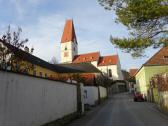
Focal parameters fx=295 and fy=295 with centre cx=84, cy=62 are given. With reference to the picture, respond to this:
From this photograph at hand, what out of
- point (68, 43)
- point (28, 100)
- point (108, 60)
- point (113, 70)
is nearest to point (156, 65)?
point (28, 100)

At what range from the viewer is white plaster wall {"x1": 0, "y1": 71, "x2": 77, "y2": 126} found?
379 inches

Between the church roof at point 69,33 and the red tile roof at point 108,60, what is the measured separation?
1417 centimetres

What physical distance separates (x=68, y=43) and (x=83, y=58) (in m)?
9.26

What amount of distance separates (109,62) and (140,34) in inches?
4013

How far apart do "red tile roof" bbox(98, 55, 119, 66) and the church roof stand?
14167 millimetres

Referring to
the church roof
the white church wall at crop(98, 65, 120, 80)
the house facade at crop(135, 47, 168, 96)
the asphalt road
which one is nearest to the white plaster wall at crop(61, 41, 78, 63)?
the church roof

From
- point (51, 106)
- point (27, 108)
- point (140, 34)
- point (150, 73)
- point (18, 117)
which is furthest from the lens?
point (150, 73)

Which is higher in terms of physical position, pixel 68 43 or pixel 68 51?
pixel 68 43

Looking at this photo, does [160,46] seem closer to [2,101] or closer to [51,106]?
[51,106]

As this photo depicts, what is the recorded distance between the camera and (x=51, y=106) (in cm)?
1522

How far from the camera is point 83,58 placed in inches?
4732

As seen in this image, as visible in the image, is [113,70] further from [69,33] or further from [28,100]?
[28,100]

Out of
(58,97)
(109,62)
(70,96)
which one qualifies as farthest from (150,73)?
(109,62)

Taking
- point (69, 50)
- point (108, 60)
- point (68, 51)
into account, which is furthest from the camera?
point (108, 60)
